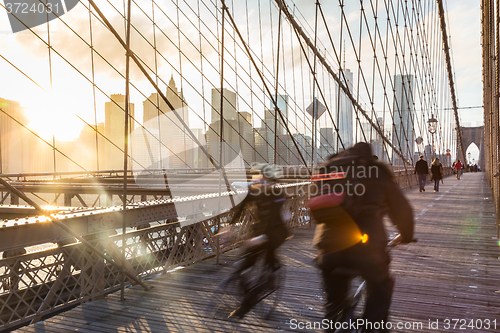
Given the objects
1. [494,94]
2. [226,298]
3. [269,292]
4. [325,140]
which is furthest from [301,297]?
[325,140]

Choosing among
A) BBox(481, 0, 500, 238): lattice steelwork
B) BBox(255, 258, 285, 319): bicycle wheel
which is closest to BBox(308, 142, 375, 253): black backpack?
BBox(255, 258, 285, 319): bicycle wheel

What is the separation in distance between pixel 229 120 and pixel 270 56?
671cm

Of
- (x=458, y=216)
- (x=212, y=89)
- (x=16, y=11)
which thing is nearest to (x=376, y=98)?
(x=212, y=89)

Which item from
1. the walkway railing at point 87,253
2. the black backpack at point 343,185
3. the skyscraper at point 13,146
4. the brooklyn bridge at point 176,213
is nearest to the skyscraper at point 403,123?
the brooklyn bridge at point 176,213

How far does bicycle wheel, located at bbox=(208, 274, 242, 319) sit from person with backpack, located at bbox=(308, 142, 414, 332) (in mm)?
1152

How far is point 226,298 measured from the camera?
12.0ft

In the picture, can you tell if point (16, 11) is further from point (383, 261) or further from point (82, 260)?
point (383, 261)

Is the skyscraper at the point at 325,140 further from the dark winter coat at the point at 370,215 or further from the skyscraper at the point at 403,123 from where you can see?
the dark winter coat at the point at 370,215

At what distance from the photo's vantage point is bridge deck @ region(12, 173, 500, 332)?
11.5ft

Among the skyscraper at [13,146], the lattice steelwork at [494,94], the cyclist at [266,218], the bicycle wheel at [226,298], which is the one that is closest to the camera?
the cyclist at [266,218]

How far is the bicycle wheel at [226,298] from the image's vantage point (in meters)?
3.42

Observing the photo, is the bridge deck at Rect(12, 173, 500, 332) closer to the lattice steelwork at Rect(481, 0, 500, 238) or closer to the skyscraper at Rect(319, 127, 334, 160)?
the lattice steelwork at Rect(481, 0, 500, 238)

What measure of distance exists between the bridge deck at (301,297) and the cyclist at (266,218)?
559 millimetres

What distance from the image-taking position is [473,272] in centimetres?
504
